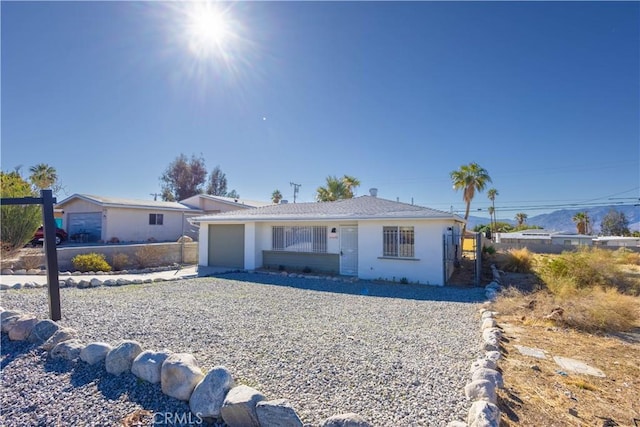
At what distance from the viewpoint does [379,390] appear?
3.31 metres

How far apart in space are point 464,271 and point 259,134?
1206cm

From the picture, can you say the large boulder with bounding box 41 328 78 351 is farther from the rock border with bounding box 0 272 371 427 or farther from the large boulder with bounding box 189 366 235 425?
the large boulder with bounding box 189 366 235 425

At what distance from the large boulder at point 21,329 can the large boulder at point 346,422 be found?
16.7 feet

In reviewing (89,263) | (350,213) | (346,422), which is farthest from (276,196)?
(346,422)

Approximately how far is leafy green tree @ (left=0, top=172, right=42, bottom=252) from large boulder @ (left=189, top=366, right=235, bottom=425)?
12.3 metres

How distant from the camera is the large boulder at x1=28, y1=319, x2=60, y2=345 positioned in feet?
15.0

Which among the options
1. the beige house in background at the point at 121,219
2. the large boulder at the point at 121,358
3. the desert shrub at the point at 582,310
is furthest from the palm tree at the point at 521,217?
the large boulder at the point at 121,358

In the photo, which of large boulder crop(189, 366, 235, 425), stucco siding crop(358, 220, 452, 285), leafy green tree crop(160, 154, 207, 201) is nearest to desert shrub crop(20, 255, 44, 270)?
stucco siding crop(358, 220, 452, 285)

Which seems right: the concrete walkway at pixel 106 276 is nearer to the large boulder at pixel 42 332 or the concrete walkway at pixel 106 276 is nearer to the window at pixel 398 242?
the large boulder at pixel 42 332

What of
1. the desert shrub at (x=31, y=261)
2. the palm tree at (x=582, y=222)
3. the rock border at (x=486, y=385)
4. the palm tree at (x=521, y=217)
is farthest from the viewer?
the palm tree at (x=521, y=217)

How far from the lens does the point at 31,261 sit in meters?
11.7

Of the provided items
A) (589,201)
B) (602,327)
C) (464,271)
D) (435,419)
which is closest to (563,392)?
(435,419)

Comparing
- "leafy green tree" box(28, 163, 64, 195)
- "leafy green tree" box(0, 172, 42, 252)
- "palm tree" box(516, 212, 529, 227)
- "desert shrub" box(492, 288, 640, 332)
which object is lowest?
"desert shrub" box(492, 288, 640, 332)

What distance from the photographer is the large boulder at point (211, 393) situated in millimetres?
2881
